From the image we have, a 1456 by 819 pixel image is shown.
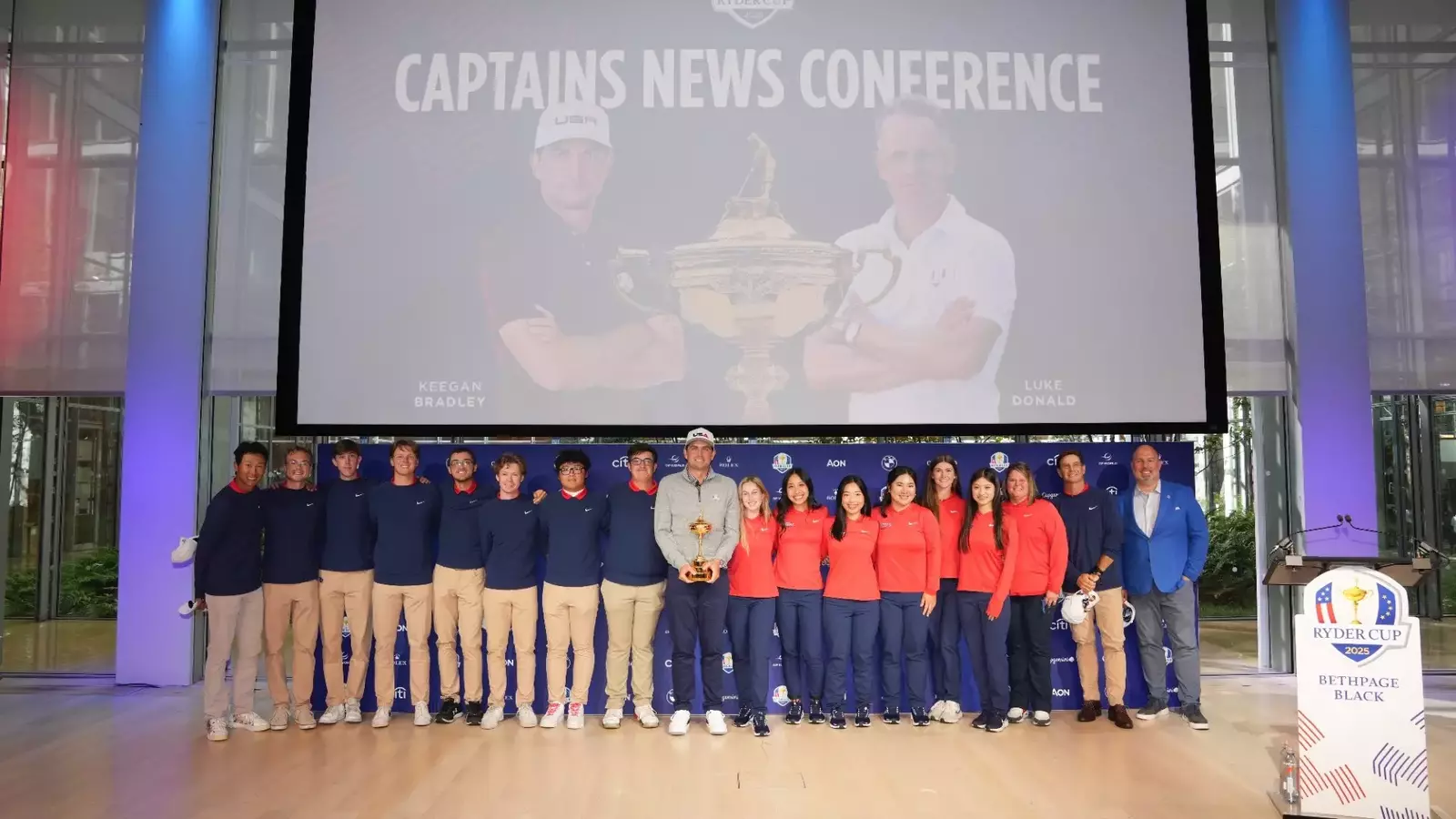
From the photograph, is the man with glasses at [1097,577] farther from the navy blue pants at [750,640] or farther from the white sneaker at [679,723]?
the white sneaker at [679,723]

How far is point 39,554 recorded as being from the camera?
7062 mm

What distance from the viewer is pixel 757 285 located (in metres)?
5.03

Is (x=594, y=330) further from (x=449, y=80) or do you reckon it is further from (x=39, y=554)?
(x=39, y=554)

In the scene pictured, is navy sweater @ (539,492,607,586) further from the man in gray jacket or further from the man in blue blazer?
the man in blue blazer

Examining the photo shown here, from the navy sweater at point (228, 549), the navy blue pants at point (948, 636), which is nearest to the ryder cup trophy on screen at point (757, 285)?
the navy blue pants at point (948, 636)

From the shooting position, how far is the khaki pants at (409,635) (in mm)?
4730

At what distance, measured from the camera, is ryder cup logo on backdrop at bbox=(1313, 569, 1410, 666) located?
10.8ft

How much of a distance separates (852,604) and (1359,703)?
2.20m

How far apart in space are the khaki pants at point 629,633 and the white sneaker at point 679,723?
216mm

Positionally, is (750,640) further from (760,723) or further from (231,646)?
(231,646)

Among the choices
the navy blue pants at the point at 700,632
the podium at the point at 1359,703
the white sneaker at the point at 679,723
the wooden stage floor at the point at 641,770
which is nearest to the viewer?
the podium at the point at 1359,703

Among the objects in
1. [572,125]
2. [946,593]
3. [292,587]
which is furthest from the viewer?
[572,125]

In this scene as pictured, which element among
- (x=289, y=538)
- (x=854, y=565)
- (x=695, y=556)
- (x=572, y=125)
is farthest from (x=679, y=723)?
(x=572, y=125)

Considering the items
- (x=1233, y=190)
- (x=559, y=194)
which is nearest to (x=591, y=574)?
(x=559, y=194)
